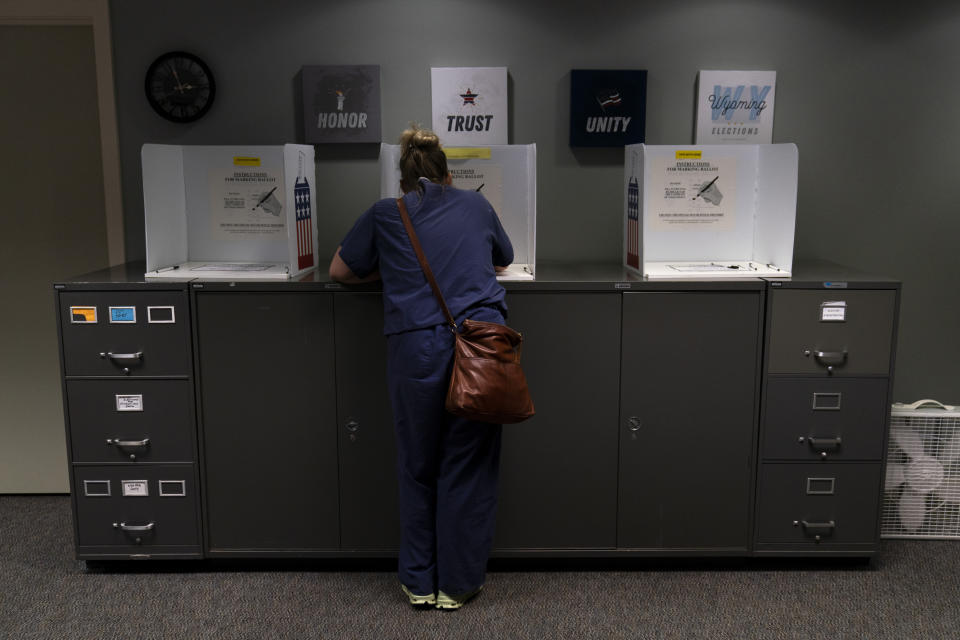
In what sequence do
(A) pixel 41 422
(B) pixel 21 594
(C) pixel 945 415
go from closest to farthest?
1. (B) pixel 21 594
2. (C) pixel 945 415
3. (A) pixel 41 422

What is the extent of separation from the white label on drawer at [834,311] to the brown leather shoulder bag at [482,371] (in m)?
1.08

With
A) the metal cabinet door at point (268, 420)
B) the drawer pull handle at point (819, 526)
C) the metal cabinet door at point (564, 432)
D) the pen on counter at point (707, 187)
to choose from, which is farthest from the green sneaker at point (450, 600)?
the pen on counter at point (707, 187)

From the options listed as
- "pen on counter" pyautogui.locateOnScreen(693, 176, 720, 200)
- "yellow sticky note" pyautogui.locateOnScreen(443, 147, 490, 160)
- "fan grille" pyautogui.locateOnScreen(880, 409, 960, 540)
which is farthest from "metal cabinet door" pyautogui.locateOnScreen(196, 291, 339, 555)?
"fan grille" pyautogui.locateOnScreen(880, 409, 960, 540)

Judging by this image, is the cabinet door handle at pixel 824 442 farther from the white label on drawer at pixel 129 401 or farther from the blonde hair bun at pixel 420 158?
the white label on drawer at pixel 129 401

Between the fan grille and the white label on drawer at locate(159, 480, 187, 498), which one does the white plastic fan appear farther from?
the white label on drawer at locate(159, 480, 187, 498)

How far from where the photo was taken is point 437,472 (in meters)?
2.67

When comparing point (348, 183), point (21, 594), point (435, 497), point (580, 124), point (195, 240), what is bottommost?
point (21, 594)

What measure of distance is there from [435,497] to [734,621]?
1.04m

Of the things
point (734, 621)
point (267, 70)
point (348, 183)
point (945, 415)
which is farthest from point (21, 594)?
point (945, 415)

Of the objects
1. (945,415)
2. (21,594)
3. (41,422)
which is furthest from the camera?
(41,422)

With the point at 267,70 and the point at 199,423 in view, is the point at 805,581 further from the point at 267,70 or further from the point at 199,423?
the point at 267,70

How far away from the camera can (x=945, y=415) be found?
10.3ft

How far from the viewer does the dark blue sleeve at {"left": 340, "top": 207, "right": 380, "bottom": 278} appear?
2.59m

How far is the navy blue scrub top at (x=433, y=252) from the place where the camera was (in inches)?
99.7
